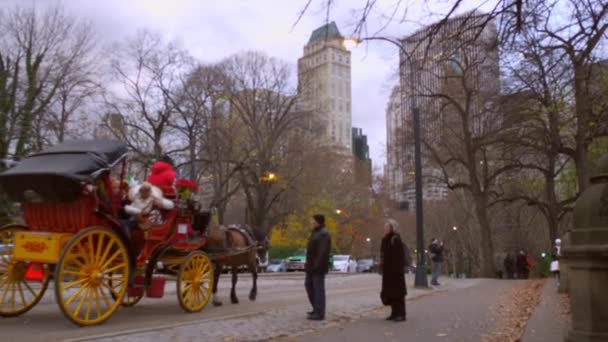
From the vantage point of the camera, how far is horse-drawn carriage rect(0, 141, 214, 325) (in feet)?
26.9

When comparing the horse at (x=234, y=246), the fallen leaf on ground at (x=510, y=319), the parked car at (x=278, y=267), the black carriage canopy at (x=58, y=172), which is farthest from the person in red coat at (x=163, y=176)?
the parked car at (x=278, y=267)

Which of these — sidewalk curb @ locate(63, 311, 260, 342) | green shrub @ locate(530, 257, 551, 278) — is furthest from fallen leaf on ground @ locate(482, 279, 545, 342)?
green shrub @ locate(530, 257, 551, 278)

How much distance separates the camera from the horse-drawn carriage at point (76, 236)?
8211 mm

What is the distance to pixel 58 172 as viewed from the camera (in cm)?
809

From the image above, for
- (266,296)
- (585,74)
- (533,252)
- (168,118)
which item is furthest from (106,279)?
(533,252)

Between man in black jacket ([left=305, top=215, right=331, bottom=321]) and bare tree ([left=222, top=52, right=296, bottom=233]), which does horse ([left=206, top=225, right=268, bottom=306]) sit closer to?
man in black jacket ([left=305, top=215, right=331, bottom=321])

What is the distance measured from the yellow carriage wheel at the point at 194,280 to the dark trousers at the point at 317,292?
2019 millimetres

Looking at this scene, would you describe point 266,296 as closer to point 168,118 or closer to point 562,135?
point 562,135

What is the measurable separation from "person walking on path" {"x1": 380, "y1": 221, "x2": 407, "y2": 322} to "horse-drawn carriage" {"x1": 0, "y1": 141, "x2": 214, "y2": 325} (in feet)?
11.8

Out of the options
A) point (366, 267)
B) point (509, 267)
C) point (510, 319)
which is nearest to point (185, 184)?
point (510, 319)

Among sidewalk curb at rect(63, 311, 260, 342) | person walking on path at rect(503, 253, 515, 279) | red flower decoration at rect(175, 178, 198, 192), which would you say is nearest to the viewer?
sidewalk curb at rect(63, 311, 260, 342)

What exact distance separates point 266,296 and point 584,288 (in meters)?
9.18

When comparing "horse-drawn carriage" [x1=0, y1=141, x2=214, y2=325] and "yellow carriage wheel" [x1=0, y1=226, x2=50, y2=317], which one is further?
"yellow carriage wheel" [x1=0, y1=226, x2=50, y2=317]

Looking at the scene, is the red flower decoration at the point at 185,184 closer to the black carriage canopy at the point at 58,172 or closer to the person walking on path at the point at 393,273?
the black carriage canopy at the point at 58,172
